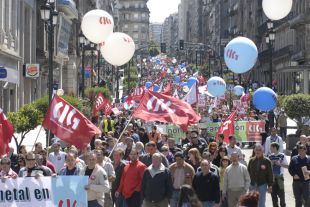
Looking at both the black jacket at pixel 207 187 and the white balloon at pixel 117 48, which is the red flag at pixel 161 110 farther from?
the white balloon at pixel 117 48

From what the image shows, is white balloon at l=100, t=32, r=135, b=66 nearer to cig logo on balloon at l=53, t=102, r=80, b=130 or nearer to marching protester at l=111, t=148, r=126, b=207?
marching protester at l=111, t=148, r=126, b=207

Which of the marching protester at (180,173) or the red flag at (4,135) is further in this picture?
the marching protester at (180,173)

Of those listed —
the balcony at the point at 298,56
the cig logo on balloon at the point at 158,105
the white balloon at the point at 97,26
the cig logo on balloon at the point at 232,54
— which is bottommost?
the cig logo on balloon at the point at 158,105

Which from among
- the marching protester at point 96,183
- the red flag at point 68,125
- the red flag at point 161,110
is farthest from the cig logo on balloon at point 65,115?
the red flag at point 161,110

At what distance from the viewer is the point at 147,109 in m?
14.7

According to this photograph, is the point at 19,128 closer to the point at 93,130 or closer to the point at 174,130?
the point at 174,130

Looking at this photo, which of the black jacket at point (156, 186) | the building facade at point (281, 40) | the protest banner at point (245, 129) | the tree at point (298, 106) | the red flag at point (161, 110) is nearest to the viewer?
the black jacket at point (156, 186)

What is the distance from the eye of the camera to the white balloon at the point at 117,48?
24375 mm

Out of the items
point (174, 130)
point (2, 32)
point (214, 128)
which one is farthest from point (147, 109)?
point (2, 32)

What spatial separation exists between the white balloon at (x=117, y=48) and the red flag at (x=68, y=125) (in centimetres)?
1188

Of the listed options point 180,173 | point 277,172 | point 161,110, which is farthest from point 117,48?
point 180,173

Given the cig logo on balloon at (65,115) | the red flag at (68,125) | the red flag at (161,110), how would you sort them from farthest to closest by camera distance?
the red flag at (161,110)
the cig logo on balloon at (65,115)
the red flag at (68,125)

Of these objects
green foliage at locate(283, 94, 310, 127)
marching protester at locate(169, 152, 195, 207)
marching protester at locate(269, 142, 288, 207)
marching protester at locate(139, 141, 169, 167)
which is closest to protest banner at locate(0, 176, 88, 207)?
marching protester at locate(169, 152, 195, 207)

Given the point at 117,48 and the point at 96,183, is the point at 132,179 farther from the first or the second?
the point at 117,48
